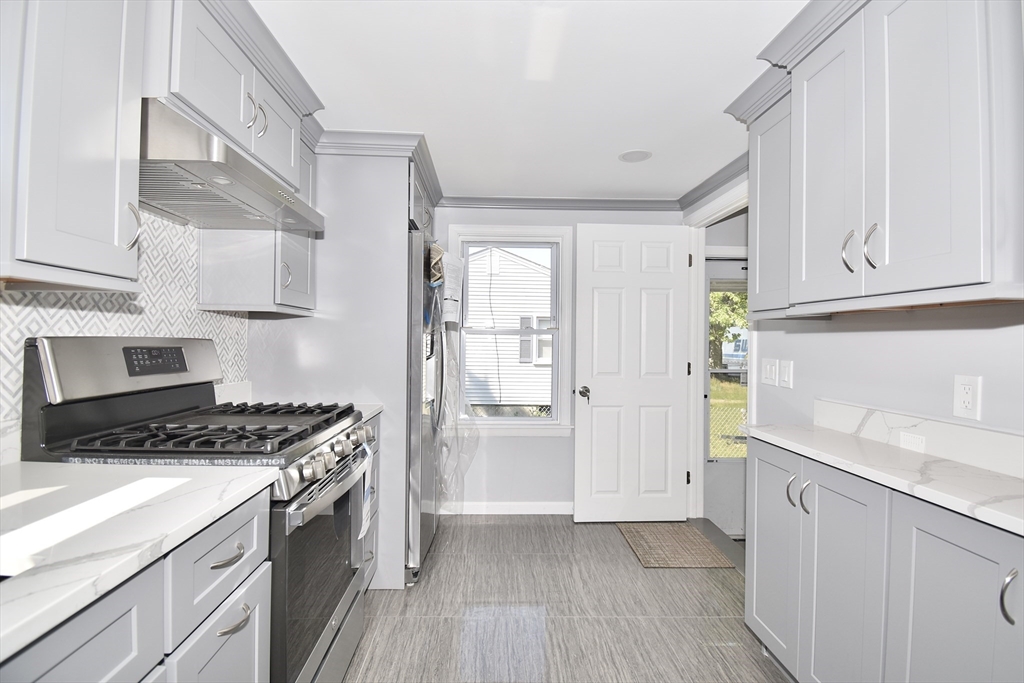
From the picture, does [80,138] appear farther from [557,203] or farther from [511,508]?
[511,508]

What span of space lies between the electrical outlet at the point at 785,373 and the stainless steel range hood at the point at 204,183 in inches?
88.5

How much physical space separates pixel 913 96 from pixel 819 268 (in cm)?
58

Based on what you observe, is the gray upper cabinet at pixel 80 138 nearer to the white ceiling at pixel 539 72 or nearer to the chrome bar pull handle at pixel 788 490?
the white ceiling at pixel 539 72

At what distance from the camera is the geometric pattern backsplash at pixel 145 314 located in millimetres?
1431

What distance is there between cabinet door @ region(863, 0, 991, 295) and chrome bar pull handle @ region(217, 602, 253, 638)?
193 centimetres

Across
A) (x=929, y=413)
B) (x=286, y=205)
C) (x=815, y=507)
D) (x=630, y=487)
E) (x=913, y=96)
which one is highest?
(x=913, y=96)

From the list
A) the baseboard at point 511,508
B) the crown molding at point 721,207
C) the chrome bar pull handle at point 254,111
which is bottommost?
the baseboard at point 511,508

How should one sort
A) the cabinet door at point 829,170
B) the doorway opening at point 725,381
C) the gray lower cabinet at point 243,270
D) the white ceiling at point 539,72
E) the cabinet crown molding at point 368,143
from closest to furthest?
the cabinet door at point 829,170 < the white ceiling at point 539,72 < the gray lower cabinet at point 243,270 < the cabinet crown molding at point 368,143 < the doorway opening at point 725,381

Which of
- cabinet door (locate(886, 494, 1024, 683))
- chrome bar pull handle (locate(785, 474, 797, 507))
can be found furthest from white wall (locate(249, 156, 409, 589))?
cabinet door (locate(886, 494, 1024, 683))

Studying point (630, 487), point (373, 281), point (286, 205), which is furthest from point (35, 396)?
point (630, 487)

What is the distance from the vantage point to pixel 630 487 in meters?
3.73

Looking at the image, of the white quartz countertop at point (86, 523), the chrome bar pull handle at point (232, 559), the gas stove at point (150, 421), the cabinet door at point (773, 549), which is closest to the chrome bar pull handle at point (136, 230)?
the gas stove at point (150, 421)

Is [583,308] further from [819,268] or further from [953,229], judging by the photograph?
[953,229]

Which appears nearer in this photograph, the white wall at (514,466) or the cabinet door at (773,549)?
the cabinet door at (773,549)
